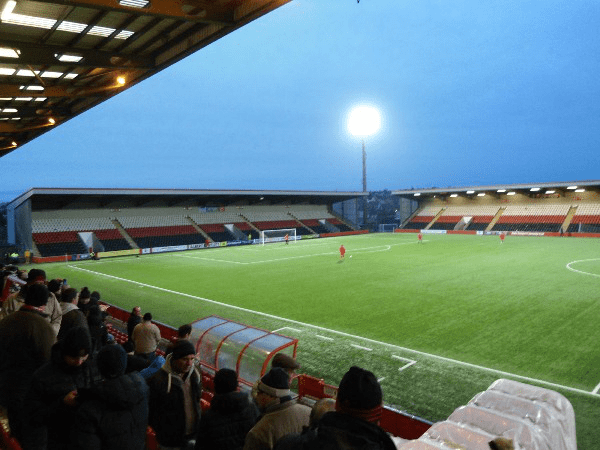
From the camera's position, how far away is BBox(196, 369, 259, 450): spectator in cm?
344

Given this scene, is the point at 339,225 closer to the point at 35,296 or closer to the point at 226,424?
the point at 35,296

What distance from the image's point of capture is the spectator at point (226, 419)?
3439mm

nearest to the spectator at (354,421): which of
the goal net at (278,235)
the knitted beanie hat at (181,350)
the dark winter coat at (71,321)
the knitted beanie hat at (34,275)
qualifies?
the knitted beanie hat at (181,350)

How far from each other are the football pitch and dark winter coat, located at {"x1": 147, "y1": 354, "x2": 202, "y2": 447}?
5.54 metres

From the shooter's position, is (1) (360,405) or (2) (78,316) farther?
(2) (78,316)

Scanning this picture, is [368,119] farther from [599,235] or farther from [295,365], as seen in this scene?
[295,365]

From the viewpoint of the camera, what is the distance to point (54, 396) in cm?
353

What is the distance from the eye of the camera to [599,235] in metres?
48.2

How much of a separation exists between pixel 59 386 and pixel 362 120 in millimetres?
60638

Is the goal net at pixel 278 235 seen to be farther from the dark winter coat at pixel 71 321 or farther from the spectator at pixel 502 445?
the spectator at pixel 502 445

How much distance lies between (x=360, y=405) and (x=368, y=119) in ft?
204

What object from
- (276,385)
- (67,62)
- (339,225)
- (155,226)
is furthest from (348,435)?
(339,225)

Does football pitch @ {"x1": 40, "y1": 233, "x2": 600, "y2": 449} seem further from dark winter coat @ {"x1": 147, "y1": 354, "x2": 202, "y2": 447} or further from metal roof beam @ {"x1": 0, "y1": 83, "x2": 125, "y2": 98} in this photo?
metal roof beam @ {"x1": 0, "y1": 83, "x2": 125, "y2": 98}

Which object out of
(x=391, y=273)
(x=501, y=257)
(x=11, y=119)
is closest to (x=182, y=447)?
(x=11, y=119)
